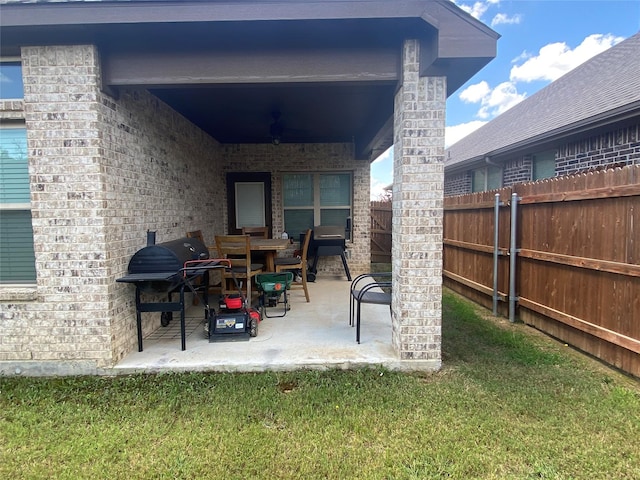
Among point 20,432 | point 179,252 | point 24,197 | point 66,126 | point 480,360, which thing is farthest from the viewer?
point 179,252

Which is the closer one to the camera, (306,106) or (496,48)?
(496,48)

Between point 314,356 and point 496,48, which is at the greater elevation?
A: point 496,48

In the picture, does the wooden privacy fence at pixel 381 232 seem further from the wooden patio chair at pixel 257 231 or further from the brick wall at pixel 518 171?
the wooden patio chair at pixel 257 231

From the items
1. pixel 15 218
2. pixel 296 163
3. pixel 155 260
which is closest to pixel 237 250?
pixel 155 260

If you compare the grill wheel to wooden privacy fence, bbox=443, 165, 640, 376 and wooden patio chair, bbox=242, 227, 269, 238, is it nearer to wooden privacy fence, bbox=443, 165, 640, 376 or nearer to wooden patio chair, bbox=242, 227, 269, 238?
wooden patio chair, bbox=242, 227, 269, 238

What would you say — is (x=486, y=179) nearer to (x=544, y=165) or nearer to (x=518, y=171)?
(x=518, y=171)

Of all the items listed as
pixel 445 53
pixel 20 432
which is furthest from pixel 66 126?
pixel 445 53

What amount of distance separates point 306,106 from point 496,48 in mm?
2728

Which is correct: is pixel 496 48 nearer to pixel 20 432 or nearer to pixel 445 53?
pixel 445 53

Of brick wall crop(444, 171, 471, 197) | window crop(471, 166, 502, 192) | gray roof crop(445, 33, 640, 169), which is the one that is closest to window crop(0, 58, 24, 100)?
gray roof crop(445, 33, 640, 169)

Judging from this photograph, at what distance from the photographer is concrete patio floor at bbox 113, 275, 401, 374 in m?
3.14

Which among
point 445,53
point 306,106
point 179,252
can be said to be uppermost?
point 306,106

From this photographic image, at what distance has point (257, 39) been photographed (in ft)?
9.64

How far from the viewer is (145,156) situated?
3.83 metres
